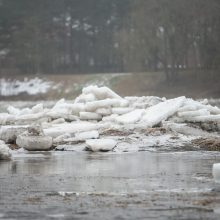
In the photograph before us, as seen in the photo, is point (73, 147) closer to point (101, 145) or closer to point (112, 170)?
point (101, 145)

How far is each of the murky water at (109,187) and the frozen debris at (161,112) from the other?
16.7 ft

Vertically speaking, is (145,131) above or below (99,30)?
below

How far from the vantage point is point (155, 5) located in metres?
63.9

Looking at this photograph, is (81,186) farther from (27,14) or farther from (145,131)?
(27,14)

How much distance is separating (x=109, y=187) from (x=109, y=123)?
36.1 ft

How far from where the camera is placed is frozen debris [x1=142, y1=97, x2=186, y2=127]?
2126 cm

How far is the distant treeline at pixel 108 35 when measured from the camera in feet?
207

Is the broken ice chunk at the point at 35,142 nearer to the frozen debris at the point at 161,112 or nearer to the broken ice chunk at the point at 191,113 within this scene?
the frozen debris at the point at 161,112

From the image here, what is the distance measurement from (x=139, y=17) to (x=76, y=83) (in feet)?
35.0

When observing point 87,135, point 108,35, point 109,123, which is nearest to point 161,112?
point 109,123

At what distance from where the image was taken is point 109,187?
10.6 metres

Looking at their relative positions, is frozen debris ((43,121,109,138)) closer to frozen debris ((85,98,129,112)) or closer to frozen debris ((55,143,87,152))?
frozen debris ((55,143,87,152))

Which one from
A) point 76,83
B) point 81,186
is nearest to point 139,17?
point 76,83

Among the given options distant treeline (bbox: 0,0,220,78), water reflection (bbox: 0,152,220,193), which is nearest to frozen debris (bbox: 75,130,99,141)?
water reflection (bbox: 0,152,220,193)
